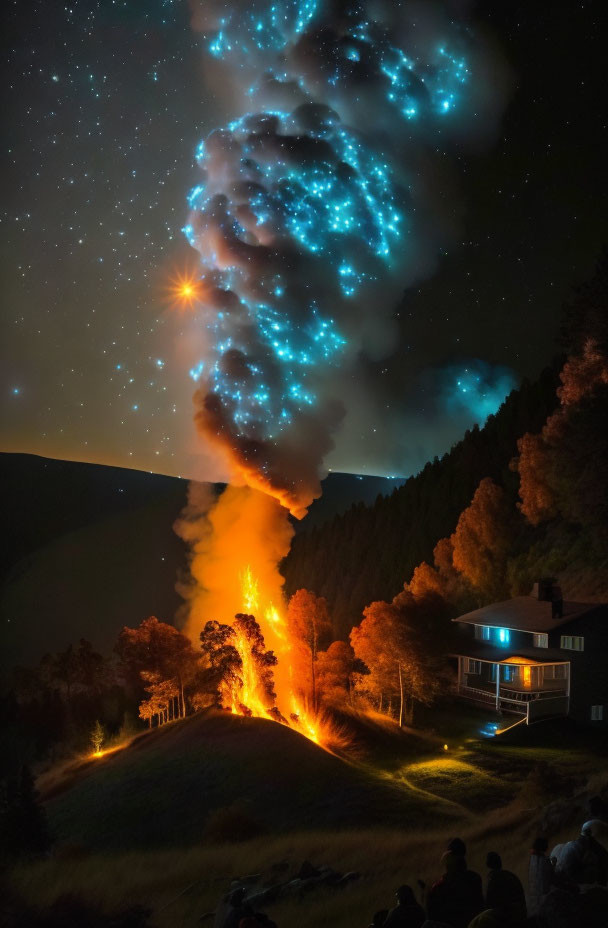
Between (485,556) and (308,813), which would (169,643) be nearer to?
(485,556)

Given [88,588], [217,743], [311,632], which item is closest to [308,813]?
[217,743]

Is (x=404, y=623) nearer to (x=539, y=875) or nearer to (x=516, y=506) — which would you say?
(x=516, y=506)

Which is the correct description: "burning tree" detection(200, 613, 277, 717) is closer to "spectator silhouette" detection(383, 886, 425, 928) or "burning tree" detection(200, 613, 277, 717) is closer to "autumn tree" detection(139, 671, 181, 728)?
"autumn tree" detection(139, 671, 181, 728)

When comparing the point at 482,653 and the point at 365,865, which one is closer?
the point at 365,865

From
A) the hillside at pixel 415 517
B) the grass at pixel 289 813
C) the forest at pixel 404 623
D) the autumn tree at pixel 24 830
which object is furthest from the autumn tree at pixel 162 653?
the hillside at pixel 415 517

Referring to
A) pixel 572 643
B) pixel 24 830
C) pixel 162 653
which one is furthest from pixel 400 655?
pixel 24 830

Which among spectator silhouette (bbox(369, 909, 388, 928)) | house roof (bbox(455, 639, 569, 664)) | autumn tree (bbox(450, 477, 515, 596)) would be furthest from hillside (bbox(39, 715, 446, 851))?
autumn tree (bbox(450, 477, 515, 596))

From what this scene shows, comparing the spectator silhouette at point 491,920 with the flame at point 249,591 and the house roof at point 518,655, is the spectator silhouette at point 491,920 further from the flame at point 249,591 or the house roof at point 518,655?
the flame at point 249,591
